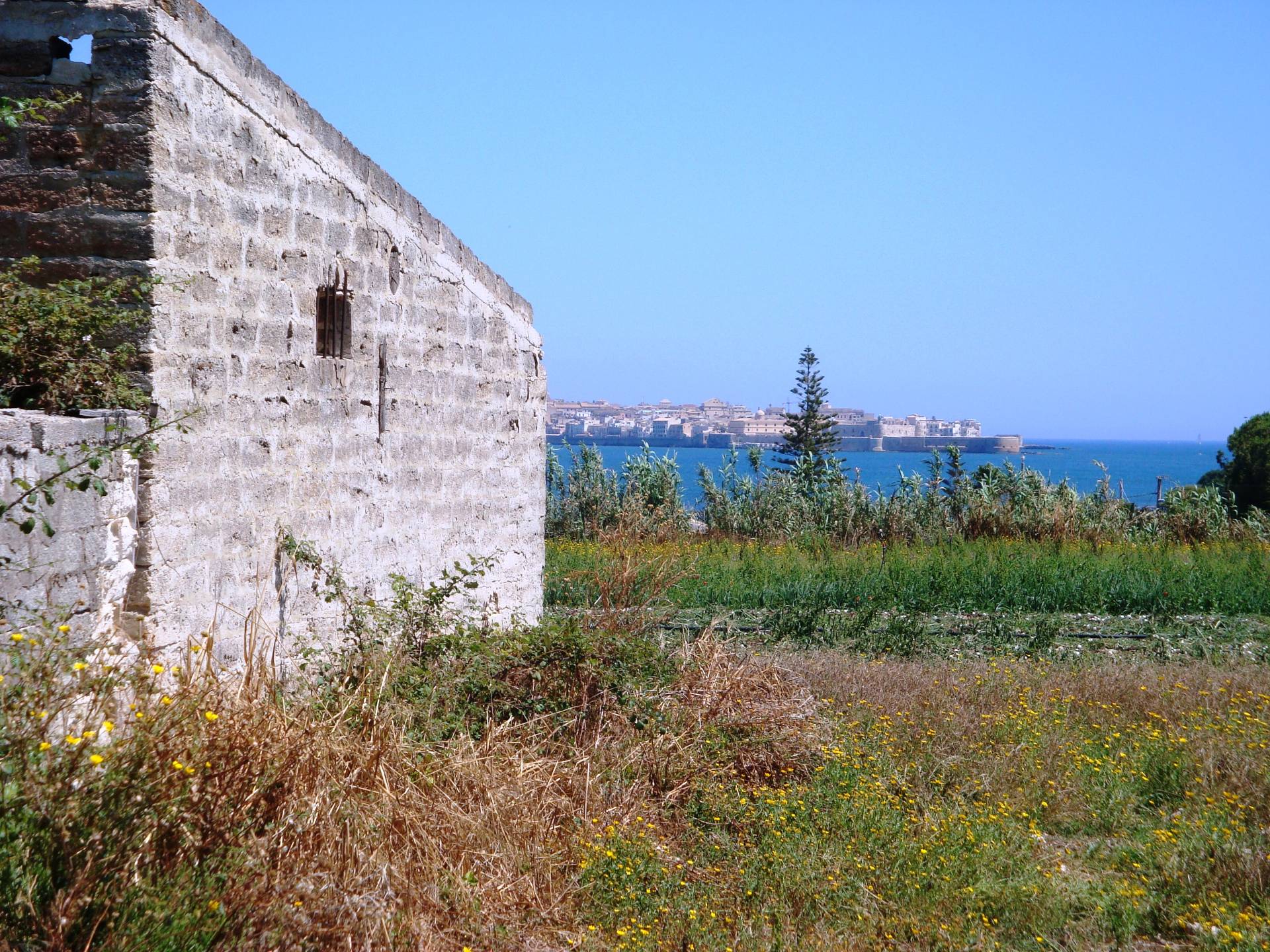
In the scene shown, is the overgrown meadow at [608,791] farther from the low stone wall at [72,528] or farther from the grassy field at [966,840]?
the low stone wall at [72,528]

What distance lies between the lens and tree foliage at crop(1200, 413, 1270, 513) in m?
25.4

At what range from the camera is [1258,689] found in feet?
26.0

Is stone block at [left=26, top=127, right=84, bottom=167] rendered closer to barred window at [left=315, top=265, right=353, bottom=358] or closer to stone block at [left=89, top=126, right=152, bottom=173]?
stone block at [left=89, top=126, right=152, bottom=173]

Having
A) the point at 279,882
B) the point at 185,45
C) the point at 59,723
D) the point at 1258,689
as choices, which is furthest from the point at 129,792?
the point at 1258,689

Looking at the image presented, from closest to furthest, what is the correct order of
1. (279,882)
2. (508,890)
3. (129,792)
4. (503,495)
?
(129,792), (279,882), (508,890), (503,495)

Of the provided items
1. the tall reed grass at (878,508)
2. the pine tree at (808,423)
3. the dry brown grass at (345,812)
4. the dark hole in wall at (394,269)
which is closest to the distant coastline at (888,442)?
the pine tree at (808,423)

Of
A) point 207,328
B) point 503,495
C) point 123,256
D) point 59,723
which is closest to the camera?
point 59,723

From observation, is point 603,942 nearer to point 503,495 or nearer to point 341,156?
point 341,156

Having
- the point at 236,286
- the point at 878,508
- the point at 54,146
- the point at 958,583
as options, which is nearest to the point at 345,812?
the point at 236,286

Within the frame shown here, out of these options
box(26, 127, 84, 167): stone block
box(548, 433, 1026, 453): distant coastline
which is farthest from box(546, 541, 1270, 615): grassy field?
box(548, 433, 1026, 453): distant coastline

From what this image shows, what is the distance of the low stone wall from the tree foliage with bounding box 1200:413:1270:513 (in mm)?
26020

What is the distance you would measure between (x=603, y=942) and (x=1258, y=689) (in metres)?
6.15

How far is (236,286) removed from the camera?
17.1ft

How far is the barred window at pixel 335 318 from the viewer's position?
614 cm
